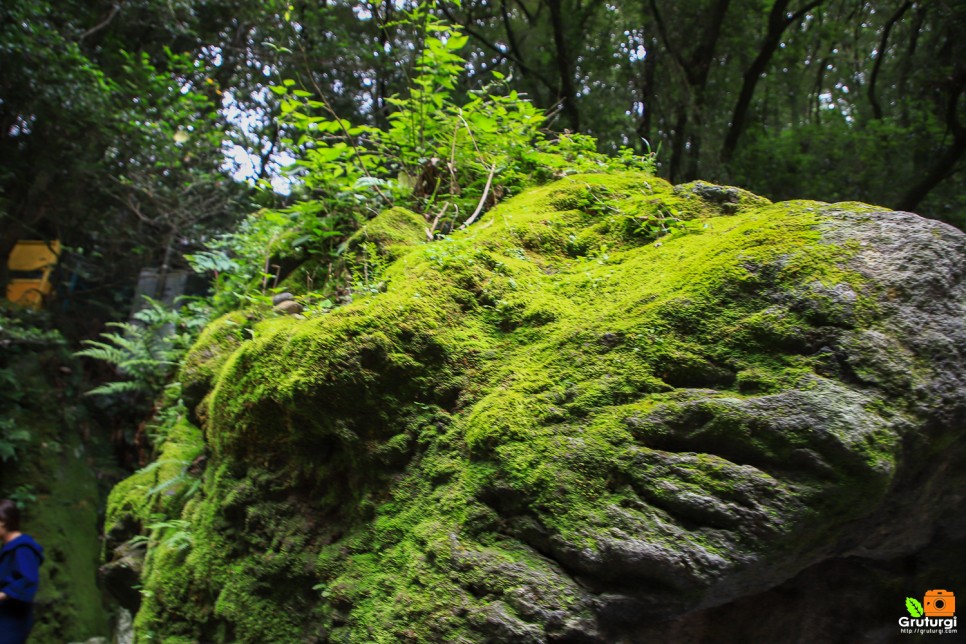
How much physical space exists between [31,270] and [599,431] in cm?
1281

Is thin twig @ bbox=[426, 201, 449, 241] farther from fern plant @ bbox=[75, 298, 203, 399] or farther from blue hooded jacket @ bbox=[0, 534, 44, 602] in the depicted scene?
blue hooded jacket @ bbox=[0, 534, 44, 602]

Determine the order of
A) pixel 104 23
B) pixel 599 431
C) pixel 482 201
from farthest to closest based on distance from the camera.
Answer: pixel 104 23 → pixel 482 201 → pixel 599 431

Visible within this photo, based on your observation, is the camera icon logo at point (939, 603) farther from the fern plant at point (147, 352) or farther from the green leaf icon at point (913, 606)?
the fern plant at point (147, 352)

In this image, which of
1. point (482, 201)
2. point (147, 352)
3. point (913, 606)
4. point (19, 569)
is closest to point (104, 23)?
point (147, 352)

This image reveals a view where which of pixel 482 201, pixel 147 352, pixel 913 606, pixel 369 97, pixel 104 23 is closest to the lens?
pixel 913 606

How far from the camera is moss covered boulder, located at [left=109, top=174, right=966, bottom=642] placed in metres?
1.96

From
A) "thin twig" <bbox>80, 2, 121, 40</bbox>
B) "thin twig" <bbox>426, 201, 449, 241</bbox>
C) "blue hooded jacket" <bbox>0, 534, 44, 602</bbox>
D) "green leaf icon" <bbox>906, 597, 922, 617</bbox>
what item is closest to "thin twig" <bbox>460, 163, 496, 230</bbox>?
"thin twig" <bbox>426, 201, 449, 241</bbox>

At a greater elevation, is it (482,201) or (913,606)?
(482,201)

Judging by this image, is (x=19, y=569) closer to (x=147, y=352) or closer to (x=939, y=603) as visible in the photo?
(x=147, y=352)

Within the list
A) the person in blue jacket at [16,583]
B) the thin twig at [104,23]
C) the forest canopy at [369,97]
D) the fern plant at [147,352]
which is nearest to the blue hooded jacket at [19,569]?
the person in blue jacket at [16,583]

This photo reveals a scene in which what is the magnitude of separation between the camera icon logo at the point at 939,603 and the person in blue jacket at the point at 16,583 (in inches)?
236

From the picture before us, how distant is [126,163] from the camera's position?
9.59 metres

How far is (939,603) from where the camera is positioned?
2.76m

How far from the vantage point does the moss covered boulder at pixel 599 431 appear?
1.96m
